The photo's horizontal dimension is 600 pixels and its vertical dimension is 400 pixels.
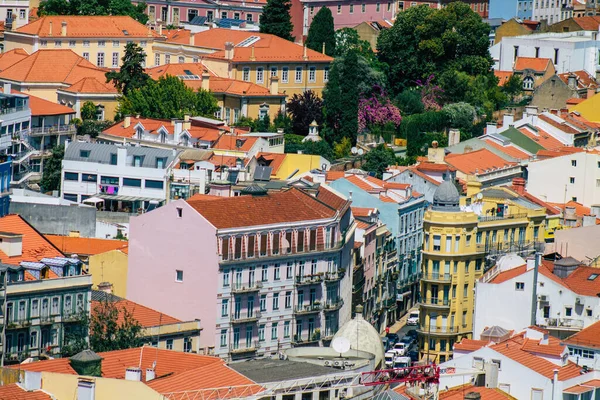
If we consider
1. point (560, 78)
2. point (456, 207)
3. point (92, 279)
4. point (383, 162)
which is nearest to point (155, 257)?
point (92, 279)

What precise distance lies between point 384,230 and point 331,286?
1298 cm

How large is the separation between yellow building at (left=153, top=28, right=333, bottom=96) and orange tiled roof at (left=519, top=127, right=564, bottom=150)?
56.6ft

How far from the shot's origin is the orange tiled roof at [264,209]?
10875 cm

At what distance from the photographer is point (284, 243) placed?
366ft

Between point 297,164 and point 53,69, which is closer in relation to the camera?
point 297,164

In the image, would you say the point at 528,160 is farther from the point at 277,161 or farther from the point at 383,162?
the point at 277,161

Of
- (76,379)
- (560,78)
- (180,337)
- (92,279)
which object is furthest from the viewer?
(560,78)

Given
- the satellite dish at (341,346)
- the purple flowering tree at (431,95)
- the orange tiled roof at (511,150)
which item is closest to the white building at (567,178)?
the orange tiled roof at (511,150)

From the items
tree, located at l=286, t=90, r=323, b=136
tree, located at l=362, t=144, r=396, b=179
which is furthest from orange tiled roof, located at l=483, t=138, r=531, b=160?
tree, located at l=286, t=90, r=323, b=136

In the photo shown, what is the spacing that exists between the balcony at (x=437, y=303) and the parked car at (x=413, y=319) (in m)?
4.80

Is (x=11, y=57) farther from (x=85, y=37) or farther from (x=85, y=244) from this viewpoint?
(x=85, y=244)

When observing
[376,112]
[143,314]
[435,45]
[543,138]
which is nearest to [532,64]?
[435,45]

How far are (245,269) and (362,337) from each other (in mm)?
13515

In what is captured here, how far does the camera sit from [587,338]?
329 ft
